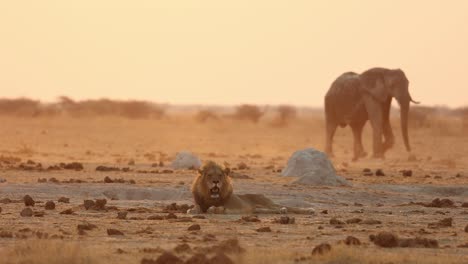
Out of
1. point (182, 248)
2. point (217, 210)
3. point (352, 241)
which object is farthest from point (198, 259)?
point (217, 210)

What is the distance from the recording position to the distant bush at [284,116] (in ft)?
283

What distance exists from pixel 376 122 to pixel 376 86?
1420 mm

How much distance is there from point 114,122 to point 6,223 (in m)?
60.1

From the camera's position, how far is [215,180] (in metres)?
21.5

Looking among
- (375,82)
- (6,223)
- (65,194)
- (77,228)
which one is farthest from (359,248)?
(375,82)

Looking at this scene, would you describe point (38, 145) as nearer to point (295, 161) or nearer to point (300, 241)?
point (295, 161)

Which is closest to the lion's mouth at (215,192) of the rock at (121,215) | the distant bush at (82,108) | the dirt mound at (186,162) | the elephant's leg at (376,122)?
the rock at (121,215)

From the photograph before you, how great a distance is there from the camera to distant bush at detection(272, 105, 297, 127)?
86.1 meters

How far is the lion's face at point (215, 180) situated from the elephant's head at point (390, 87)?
27.8 meters

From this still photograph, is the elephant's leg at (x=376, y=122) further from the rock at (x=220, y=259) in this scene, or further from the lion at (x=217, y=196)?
the rock at (x=220, y=259)

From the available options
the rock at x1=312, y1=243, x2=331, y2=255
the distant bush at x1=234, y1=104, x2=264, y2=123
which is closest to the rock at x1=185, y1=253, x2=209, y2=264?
the rock at x1=312, y1=243, x2=331, y2=255

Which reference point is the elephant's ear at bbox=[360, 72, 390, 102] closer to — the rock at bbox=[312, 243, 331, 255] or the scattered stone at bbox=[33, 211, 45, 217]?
the scattered stone at bbox=[33, 211, 45, 217]

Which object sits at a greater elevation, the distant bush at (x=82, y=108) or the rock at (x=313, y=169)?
the distant bush at (x=82, y=108)

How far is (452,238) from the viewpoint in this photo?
18234 millimetres
